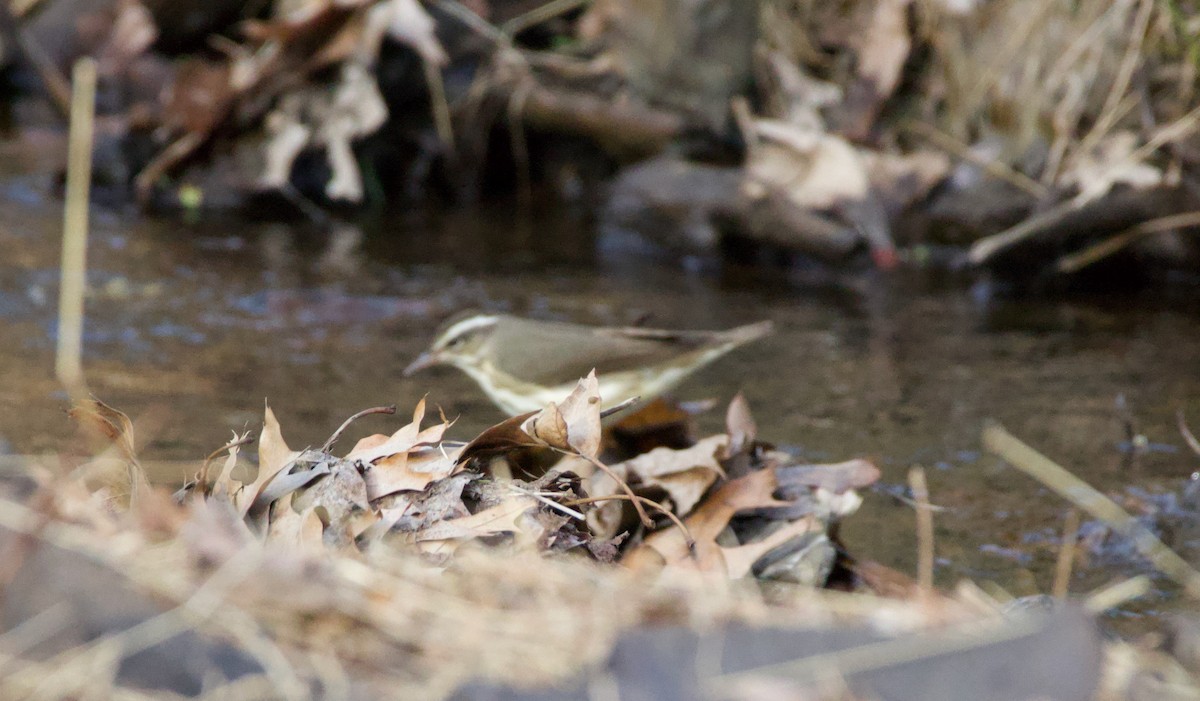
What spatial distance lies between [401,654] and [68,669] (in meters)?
0.43

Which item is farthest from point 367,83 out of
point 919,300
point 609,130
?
point 919,300

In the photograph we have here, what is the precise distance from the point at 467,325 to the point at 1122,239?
360 centimetres

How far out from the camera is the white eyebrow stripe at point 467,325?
17.0ft

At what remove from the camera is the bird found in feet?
16.5

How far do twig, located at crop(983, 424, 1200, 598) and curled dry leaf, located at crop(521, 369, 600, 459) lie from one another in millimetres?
1455

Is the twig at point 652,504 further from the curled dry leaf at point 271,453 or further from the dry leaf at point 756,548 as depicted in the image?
the curled dry leaf at point 271,453

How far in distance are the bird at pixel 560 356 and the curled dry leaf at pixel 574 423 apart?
1.94 m

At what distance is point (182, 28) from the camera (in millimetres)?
8703

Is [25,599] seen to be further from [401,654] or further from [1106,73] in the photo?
[1106,73]

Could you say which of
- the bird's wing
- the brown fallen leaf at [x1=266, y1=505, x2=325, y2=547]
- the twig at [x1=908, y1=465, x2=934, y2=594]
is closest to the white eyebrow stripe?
the bird's wing

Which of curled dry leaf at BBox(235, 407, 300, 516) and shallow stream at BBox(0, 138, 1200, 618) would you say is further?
shallow stream at BBox(0, 138, 1200, 618)

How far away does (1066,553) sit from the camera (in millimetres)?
3438

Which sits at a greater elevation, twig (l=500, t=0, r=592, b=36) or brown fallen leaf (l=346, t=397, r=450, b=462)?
twig (l=500, t=0, r=592, b=36)

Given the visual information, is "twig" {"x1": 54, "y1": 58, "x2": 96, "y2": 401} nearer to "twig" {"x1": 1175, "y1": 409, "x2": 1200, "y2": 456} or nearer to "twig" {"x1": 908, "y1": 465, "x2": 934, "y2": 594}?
"twig" {"x1": 908, "y1": 465, "x2": 934, "y2": 594}
